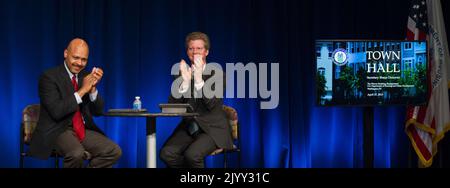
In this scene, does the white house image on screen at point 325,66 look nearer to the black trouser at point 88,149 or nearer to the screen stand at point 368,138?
the screen stand at point 368,138

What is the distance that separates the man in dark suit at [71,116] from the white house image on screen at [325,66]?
169cm

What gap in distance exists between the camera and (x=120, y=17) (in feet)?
20.3

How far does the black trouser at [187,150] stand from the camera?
484 centimetres

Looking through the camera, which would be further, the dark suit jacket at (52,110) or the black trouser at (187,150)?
the black trouser at (187,150)

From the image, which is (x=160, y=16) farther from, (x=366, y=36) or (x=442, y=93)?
(x=442, y=93)

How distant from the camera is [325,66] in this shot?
16.4ft

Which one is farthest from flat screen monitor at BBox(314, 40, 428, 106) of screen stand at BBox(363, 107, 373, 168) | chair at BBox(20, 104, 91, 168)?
chair at BBox(20, 104, 91, 168)

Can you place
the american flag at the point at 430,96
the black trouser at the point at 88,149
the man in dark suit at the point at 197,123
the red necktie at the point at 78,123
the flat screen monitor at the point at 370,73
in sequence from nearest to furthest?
1. the black trouser at the point at 88,149
2. the red necktie at the point at 78,123
3. the man in dark suit at the point at 197,123
4. the flat screen monitor at the point at 370,73
5. the american flag at the point at 430,96

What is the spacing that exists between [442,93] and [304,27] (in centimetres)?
152

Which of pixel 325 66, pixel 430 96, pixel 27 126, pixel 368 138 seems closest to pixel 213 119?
pixel 325 66

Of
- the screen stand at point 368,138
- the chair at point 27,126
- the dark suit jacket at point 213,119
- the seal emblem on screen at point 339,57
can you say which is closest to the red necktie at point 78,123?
the chair at point 27,126
